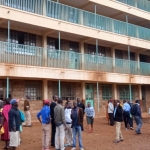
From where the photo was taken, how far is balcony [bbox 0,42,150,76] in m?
14.4

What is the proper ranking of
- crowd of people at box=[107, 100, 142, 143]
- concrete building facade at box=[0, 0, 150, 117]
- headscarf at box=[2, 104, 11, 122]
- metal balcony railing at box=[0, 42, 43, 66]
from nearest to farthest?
headscarf at box=[2, 104, 11, 122] → crowd of people at box=[107, 100, 142, 143] → metal balcony railing at box=[0, 42, 43, 66] → concrete building facade at box=[0, 0, 150, 117]

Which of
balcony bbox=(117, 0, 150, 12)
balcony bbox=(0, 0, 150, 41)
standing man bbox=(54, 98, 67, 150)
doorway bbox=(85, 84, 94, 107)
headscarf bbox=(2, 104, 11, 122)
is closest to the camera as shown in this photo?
standing man bbox=(54, 98, 67, 150)

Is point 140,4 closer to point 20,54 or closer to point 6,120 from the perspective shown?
point 20,54

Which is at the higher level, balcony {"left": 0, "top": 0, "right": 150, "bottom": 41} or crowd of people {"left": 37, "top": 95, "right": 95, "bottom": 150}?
balcony {"left": 0, "top": 0, "right": 150, "bottom": 41}

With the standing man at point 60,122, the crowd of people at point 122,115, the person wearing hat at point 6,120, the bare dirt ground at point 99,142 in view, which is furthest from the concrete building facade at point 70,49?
the standing man at point 60,122

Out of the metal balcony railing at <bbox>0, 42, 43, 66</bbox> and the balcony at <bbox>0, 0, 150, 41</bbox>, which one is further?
the balcony at <bbox>0, 0, 150, 41</bbox>

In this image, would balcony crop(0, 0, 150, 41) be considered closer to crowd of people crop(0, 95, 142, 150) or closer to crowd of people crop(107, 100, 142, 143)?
crowd of people crop(107, 100, 142, 143)

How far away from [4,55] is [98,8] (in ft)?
32.1

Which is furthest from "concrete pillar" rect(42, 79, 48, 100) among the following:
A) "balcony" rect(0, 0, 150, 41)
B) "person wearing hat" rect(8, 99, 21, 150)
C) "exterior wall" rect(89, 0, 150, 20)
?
"person wearing hat" rect(8, 99, 21, 150)

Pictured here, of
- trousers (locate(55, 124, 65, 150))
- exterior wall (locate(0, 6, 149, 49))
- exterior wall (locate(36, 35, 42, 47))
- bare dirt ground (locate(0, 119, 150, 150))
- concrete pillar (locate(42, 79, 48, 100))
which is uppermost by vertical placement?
exterior wall (locate(0, 6, 149, 49))

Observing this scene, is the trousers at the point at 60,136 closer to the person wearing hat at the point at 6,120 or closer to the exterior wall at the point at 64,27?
the person wearing hat at the point at 6,120

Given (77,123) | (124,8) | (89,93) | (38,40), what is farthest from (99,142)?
(124,8)

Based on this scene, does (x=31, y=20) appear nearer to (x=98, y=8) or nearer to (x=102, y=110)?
(x=98, y=8)

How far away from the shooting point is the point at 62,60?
16844 mm
